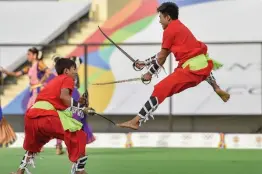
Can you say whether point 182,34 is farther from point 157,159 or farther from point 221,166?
point 157,159

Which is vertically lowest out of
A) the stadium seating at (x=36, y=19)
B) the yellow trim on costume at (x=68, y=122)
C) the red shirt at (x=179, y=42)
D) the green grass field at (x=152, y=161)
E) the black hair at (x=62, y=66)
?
the green grass field at (x=152, y=161)

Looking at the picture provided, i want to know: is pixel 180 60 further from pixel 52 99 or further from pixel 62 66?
pixel 52 99

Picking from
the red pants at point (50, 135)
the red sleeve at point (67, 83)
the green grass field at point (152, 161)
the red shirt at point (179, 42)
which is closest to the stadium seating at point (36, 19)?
the green grass field at point (152, 161)

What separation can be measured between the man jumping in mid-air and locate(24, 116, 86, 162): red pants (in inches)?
27.9

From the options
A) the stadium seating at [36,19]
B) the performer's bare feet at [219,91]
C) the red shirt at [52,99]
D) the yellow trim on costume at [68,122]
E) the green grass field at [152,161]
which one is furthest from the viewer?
the stadium seating at [36,19]

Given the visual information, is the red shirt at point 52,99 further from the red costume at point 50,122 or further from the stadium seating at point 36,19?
the stadium seating at point 36,19

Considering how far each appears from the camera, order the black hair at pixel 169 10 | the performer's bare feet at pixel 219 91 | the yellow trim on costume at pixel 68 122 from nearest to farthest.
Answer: the yellow trim on costume at pixel 68 122
the black hair at pixel 169 10
the performer's bare feet at pixel 219 91

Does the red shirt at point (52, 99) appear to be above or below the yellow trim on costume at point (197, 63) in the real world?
below

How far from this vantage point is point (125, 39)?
1877cm

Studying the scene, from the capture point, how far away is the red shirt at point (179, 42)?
970 centimetres

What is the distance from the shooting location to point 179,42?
973cm

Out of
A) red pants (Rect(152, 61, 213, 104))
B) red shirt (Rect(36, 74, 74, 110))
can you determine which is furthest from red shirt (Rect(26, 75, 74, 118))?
red pants (Rect(152, 61, 213, 104))

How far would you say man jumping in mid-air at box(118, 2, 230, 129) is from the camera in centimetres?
959

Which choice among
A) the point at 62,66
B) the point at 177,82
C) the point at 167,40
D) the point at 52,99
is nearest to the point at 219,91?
the point at 177,82
